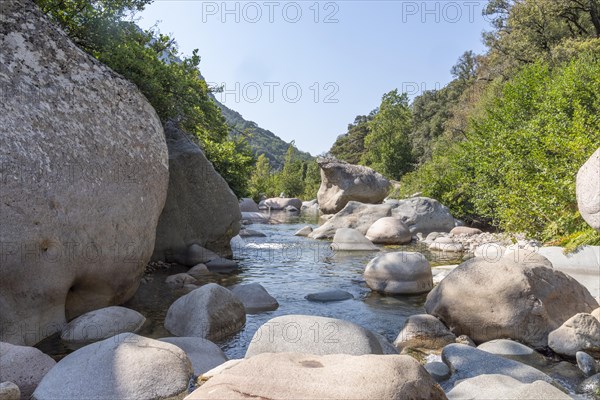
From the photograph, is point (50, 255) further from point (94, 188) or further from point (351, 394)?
point (351, 394)

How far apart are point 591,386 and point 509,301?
158 cm

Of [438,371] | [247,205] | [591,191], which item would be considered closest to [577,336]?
[591,191]

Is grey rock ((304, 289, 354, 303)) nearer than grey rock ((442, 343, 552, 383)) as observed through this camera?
No

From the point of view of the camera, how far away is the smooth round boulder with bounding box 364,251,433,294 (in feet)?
29.2

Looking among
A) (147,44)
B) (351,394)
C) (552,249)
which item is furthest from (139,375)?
(147,44)

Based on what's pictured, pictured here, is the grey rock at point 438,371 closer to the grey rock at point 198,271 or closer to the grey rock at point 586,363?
the grey rock at point 586,363

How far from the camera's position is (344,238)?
14.8m

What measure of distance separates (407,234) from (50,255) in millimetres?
11939

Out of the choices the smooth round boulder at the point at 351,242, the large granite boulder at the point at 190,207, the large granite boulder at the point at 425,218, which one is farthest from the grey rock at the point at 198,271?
the large granite boulder at the point at 425,218

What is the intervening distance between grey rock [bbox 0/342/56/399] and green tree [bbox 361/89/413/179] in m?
39.5

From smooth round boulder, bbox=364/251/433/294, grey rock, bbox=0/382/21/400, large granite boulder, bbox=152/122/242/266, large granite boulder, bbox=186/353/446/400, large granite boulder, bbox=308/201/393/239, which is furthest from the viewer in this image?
large granite boulder, bbox=308/201/393/239

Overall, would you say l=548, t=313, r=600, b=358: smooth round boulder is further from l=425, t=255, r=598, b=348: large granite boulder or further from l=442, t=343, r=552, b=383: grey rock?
l=442, t=343, r=552, b=383: grey rock

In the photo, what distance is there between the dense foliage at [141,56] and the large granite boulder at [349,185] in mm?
13639

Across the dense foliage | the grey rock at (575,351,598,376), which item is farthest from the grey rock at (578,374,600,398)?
the dense foliage
